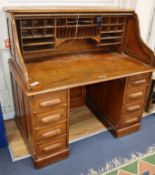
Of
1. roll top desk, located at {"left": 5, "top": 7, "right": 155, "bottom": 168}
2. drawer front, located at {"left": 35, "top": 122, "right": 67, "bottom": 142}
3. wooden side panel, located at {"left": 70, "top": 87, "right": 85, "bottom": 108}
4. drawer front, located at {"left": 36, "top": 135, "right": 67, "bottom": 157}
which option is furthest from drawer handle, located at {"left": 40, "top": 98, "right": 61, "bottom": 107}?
wooden side panel, located at {"left": 70, "top": 87, "right": 85, "bottom": 108}

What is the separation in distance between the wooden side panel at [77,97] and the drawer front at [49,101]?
0.86 m

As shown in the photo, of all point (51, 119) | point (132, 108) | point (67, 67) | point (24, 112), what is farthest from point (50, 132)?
point (132, 108)

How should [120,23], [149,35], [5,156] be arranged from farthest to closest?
1. [149,35]
2. [120,23]
3. [5,156]


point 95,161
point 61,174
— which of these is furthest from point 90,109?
point 61,174

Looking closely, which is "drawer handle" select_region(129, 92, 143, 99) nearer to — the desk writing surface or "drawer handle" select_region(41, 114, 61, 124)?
the desk writing surface

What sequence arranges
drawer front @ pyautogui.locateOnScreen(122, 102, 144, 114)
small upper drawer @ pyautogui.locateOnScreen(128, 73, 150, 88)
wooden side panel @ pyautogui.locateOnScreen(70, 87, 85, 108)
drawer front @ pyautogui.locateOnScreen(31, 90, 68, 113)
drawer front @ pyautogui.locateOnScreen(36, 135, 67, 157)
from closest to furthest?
drawer front @ pyautogui.locateOnScreen(31, 90, 68, 113) → drawer front @ pyautogui.locateOnScreen(36, 135, 67, 157) → small upper drawer @ pyautogui.locateOnScreen(128, 73, 150, 88) → drawer front @ pyautogui.locateOnScreen(122, 102, 144, 114) → wooden side panel @ pyautogui.locateOnScreen(70, 87, 85, 108)

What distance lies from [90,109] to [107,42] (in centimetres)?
87

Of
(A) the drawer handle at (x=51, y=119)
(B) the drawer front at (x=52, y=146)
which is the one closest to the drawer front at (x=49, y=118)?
(A) the drawer handle at (x=51, y=119)

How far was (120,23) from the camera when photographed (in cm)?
186

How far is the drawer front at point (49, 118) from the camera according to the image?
56.4 inches

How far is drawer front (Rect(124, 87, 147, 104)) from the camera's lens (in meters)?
1.79

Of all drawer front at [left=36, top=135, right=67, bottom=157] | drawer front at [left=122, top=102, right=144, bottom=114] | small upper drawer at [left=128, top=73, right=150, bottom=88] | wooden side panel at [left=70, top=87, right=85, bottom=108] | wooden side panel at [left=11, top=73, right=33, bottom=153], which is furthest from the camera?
wooden side panel at [left=70, top=87, right=85, bottom=108]

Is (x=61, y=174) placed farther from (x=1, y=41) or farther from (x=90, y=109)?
(x=1, y=41)

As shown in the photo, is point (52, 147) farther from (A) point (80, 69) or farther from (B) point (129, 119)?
(B) point (129, 119)
